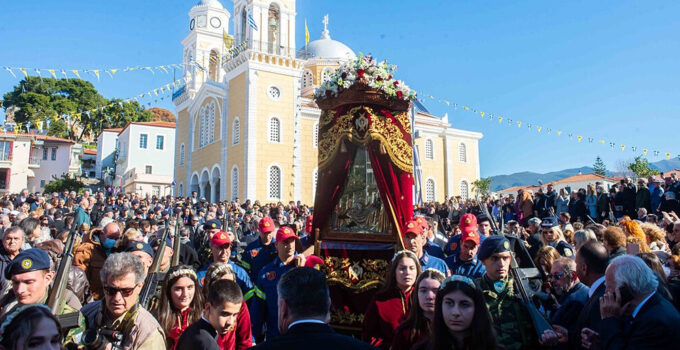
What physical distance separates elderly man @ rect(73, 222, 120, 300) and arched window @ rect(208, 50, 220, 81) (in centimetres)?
3487

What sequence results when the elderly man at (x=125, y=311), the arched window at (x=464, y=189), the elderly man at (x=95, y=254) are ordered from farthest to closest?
the arched window at (x=464, y=189) < the elderly man at (x=95, y=254) < the elderly man at (x=125, y=311)

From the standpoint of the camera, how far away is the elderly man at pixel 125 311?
294 centimetres

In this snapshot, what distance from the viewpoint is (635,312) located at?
282 cm

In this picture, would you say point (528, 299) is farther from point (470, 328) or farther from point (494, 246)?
point (470, 328)

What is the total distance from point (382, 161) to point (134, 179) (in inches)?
1607

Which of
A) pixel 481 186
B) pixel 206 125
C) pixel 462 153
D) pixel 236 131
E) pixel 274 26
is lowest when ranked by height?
pixel 481 186

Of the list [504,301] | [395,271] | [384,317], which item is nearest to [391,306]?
[384,317]

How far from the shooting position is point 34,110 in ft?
166

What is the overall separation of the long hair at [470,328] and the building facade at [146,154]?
43748mm

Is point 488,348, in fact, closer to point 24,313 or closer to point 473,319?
point 473,319

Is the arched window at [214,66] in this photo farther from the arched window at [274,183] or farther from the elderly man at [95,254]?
the elderly man at [95,254]

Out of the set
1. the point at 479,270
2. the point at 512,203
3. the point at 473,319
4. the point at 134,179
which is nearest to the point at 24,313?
the point at 473,319

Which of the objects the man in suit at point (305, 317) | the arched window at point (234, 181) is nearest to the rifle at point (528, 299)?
the man in suit at point (305, 317)

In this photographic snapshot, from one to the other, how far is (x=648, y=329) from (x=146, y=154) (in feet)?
160
